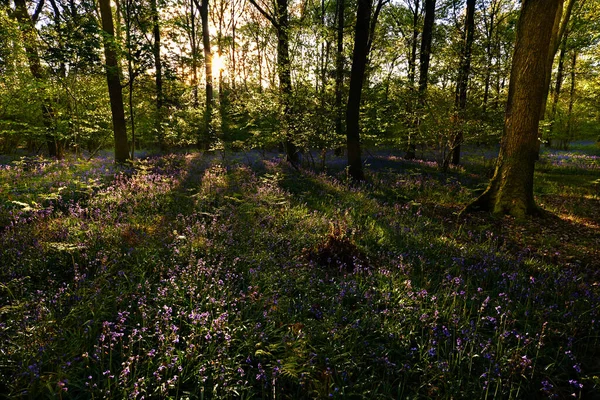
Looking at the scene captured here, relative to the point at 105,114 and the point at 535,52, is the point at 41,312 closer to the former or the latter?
the point at 535,52

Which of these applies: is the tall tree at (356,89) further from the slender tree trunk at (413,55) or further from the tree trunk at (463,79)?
the tree trunk at (463,79)

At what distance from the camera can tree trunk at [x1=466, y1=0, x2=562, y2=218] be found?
6.84m

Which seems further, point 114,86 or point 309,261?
point 114,86

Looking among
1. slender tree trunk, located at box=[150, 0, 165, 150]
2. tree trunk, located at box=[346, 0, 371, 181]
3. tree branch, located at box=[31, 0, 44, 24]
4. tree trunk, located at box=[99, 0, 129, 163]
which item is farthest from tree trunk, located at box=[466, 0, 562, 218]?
tree branch, located at box=[31, 0, 44, 24]

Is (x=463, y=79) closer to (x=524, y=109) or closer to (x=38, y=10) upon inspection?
(x=524, y=109)

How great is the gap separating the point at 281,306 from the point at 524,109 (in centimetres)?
752

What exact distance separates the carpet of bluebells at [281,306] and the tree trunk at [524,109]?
0.83 m

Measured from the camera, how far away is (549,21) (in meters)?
6.75

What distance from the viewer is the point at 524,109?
710cm

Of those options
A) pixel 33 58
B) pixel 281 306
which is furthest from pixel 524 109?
pixel 33 58

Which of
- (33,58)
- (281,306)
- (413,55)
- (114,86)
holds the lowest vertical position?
(281,306)

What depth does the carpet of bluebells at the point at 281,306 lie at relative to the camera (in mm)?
2420

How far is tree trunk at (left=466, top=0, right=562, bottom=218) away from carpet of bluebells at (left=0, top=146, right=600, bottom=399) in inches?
32.5

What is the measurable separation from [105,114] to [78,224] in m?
14.4
